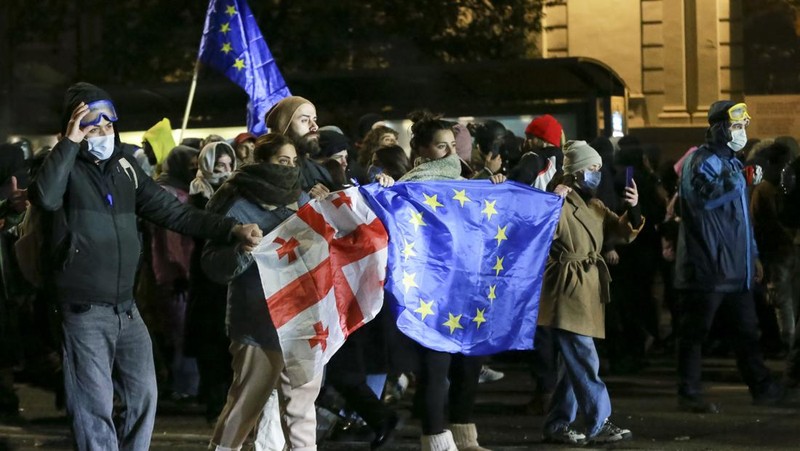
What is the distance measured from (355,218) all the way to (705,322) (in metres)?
3.08

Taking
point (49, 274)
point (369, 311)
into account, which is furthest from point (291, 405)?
point (49, 274)

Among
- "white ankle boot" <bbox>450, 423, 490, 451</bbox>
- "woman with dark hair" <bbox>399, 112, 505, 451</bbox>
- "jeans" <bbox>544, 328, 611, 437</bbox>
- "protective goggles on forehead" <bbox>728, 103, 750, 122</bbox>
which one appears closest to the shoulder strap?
"woman with dark hair" <bbox>399, 112, 505, 451</bbox>

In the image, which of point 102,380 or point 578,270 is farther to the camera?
Result: point 578,270

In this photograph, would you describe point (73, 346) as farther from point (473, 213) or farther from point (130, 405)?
point (473, 213)

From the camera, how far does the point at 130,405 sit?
6594 millimetres

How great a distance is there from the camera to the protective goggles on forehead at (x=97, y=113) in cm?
642

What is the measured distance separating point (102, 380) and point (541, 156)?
3.78 m

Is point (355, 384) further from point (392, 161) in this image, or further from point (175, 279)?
point (175, 279)

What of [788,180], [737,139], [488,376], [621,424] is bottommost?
[488,376]

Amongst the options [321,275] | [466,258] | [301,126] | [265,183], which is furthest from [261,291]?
[466,258]

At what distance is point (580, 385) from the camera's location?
8.39 m

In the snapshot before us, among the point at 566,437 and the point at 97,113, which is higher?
the point at 97,113

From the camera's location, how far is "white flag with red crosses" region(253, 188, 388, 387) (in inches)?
281

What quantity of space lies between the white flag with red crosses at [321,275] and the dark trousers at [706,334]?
2840mm
